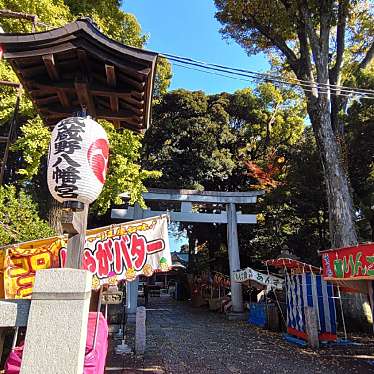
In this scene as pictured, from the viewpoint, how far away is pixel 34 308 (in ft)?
7.53

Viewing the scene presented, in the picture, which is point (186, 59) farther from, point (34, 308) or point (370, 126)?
point (370, 126)

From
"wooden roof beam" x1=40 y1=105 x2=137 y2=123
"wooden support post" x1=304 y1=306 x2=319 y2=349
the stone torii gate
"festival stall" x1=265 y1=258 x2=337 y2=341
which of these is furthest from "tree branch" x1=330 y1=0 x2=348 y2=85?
"wooden roof beam" x1=40 y1=105 x2=137 y2=123

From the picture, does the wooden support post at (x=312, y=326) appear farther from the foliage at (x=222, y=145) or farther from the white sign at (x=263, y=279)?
the foliage at (x=222, y=145)

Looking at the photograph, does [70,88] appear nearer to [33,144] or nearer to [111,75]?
[111,75]

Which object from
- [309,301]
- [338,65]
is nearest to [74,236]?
[309,301]

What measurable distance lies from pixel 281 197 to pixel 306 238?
288 centimetres

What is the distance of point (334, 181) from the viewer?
38.3 ft

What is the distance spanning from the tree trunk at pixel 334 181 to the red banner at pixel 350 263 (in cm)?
384

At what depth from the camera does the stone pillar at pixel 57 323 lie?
7.20 feet

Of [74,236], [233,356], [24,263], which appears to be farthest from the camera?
[233,356]

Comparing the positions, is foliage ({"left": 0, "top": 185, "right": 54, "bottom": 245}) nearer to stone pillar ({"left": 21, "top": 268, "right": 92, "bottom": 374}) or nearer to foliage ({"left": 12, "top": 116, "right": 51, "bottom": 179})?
foliage ({"left": 12, "top": 116, "right": 51, "bottom": 179})

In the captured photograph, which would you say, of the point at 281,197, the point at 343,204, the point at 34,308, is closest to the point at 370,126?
the point at 343,204

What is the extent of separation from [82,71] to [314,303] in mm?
8607

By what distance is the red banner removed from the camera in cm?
615
